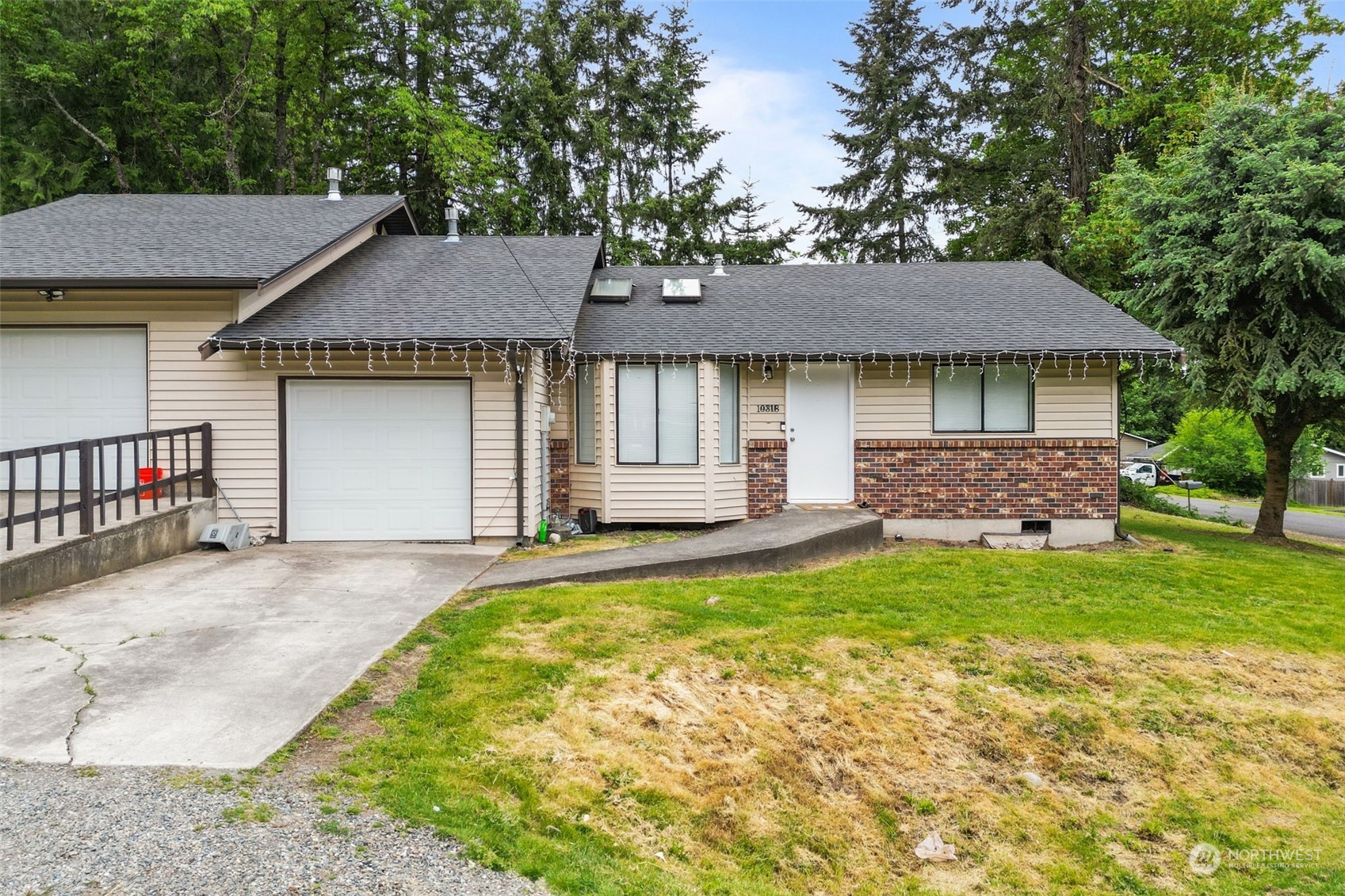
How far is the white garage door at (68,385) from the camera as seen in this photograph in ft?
27.2

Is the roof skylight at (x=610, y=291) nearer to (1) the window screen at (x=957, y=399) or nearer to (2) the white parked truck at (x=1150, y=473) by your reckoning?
(1) the window screen at (x=957, y=399)

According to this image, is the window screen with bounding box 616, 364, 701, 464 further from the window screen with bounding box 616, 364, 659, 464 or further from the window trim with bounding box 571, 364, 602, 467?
the window trim with bounding box 571, 364, 602, 467

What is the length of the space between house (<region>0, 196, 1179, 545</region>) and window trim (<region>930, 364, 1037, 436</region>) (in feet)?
0.14

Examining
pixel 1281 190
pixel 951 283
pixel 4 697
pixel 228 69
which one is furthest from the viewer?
pixel 228 69

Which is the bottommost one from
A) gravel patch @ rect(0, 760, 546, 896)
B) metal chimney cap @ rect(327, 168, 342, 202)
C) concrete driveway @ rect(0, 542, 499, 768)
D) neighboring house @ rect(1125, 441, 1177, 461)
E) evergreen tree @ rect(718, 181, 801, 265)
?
gravel patch @ rect(0, 760, 546, 896)

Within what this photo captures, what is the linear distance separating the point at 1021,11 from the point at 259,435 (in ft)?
76.5

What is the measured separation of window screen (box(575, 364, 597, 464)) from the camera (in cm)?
973

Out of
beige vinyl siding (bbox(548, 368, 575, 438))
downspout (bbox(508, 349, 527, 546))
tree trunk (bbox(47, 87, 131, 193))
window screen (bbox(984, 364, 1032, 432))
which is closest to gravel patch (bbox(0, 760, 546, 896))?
downspout (bbox(508, 349, 527, 546))

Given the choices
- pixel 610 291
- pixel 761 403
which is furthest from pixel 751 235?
pixel 761 403

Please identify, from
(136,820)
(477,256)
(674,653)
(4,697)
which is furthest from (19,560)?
(477,256)

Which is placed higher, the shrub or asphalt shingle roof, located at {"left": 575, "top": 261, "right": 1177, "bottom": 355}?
asphalt shingle roof, located at {"left": 575, "top": 261, "right": 1177, "bottom": 355}

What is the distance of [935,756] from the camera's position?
158 inches

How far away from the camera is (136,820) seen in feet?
8.68

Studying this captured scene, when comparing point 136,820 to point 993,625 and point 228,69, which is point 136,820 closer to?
point 993,625
